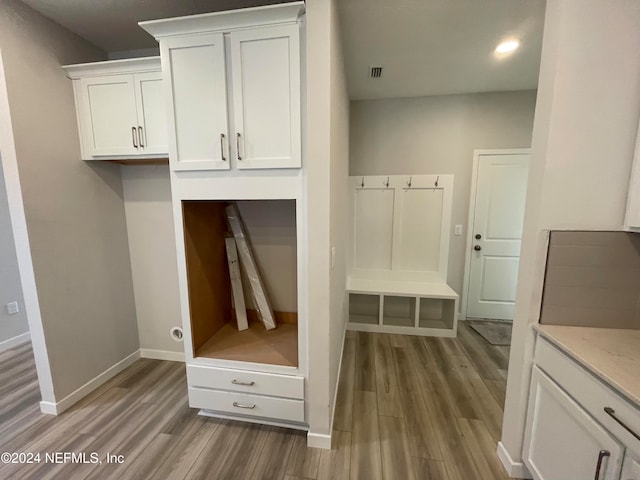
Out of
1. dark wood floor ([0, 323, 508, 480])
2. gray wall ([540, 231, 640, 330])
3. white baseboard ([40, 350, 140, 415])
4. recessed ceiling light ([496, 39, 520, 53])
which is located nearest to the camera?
gray wall ([540, 231, 640, 330])

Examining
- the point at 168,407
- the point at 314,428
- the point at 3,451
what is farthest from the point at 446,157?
the point at 3,451

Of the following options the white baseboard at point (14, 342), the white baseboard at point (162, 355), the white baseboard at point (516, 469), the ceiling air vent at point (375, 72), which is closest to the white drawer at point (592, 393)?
the white baseboard at point (516, 469)

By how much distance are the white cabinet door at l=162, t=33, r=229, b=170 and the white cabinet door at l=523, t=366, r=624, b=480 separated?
6.54ft

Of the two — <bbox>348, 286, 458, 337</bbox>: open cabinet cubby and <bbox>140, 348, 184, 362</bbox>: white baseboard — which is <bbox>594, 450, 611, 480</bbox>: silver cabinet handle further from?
<bbox>140, 348, 184, 362</bbox>: white baseboard

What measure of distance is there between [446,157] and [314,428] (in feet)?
9.98

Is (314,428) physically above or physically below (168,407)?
above

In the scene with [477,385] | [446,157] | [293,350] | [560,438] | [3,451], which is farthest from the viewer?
[446,157]

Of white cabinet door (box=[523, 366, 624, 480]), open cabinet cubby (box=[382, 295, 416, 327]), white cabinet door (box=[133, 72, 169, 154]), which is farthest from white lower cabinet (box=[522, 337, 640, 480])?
white cabinet door (box=[133, 72, 169, 154])

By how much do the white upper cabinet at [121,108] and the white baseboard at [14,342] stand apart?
2.43 m

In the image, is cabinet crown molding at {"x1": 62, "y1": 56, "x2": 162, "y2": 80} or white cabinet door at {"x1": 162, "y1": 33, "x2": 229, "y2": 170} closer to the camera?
white cabinet door at {"x1": 162, "y1": 33, "x2": 229, "y2": 170}

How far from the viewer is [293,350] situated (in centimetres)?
187

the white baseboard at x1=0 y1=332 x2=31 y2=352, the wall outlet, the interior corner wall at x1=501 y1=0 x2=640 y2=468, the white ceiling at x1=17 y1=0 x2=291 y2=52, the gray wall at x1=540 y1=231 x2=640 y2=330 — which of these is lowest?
the white baseboard at x1=0 y1=332 x2=31 y2=352

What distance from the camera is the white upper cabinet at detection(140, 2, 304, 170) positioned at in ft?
4.56

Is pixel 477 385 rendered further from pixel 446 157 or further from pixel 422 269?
pixel 446 157
